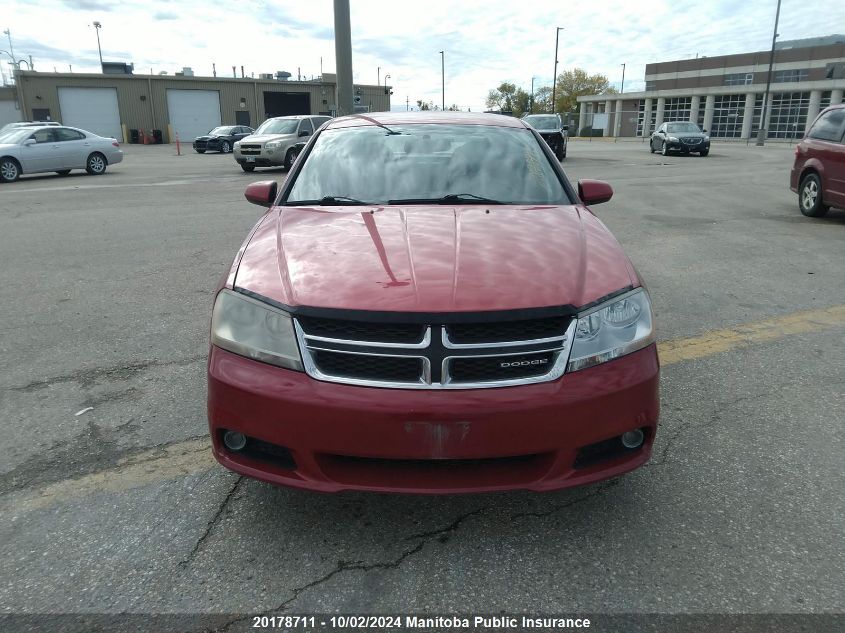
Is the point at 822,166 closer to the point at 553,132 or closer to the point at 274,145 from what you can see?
the point at 553,132

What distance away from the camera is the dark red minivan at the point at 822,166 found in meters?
9.46

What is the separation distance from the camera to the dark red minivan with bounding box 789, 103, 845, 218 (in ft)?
31.0

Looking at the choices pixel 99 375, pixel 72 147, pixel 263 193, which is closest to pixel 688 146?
pixel 72 147

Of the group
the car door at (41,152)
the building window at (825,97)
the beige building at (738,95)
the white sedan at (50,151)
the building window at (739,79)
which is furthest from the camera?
the building window at (739,79)

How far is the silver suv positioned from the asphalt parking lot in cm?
1419

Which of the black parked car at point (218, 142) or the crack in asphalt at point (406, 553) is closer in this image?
the crack in asphalt at point (406, 553)

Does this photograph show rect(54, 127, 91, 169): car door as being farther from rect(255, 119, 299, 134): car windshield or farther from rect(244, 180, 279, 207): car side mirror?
rect(244, 180, 279, 207): car side mirror

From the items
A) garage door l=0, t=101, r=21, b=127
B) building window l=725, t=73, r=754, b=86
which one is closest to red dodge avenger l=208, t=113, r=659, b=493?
garage door l=0, t=101, r=21, b=127

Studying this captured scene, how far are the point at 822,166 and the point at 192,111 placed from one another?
186 feet

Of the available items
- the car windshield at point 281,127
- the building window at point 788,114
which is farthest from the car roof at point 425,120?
the building window at point 788,114

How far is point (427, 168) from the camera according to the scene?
359 cm

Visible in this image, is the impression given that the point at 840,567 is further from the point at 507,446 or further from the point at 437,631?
the point at 437,631

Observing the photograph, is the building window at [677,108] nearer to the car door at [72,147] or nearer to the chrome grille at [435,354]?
the car door at [72,147]

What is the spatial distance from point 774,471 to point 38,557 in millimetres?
3056
